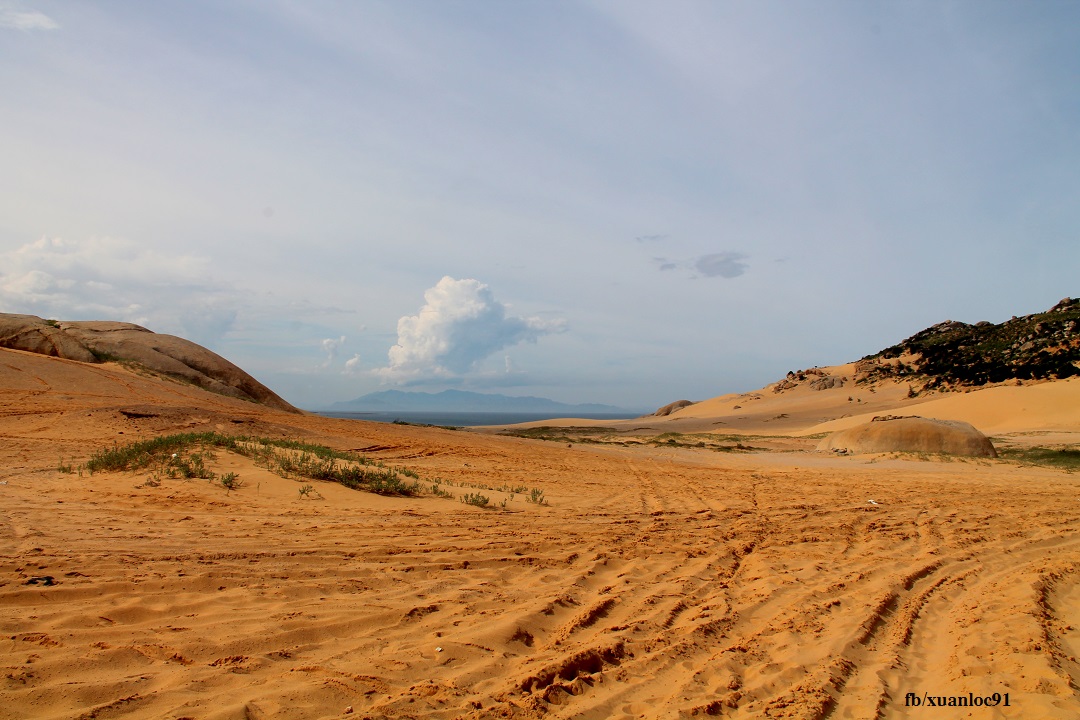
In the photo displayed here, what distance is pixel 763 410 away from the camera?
55.0 metres

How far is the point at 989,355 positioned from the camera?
153ft

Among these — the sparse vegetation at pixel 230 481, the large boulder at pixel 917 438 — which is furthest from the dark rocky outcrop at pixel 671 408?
the sparse vegetation at pixel 230 481

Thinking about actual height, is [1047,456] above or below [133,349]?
below

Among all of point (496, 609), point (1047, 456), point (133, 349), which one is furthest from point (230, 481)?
point (133, 349)

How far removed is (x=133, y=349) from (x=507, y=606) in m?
29.4

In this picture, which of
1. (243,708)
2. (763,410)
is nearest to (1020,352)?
(763,410)

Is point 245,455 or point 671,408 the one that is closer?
point 245,455

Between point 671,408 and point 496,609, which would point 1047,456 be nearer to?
point 496,609

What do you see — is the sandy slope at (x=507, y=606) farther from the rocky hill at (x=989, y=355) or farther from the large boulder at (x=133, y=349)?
the rocky hill at (x=989, y=355)

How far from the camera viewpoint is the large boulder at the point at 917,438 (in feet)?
67.4

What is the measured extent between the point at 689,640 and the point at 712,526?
4318 mm

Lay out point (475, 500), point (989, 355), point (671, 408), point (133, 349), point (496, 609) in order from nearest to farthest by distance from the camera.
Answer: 1. point (496, 609)
2. point (475, 500)
3. point (133, 349)
4. point (989, 355)
5. point (671, 408)

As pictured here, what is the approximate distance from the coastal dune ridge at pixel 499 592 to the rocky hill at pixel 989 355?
35763 mm

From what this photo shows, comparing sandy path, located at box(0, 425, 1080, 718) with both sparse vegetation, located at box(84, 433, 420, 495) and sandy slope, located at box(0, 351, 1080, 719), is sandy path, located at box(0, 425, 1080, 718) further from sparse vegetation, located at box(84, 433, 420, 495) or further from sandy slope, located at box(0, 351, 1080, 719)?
sparse vegetation, located at box(84, 433, 420, 495)
